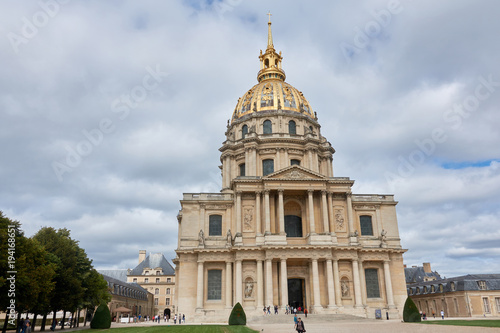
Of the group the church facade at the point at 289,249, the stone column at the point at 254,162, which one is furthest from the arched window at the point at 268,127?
the church facade at the point at 289,249

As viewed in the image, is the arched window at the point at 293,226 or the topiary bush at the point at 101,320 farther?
the arched window at the point at 293,226

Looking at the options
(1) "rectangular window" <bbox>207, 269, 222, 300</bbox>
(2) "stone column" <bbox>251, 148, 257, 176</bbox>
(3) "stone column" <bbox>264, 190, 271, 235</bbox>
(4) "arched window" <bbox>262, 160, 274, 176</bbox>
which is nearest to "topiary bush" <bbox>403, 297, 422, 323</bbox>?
(3) "stone column" <bbox>264, 190, 271, 235</bbox>

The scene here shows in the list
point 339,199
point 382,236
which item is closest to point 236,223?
point 339,199

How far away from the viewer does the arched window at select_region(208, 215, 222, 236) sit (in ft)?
144

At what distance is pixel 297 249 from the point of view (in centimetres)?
4016

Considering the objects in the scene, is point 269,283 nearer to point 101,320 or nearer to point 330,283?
point 330,283

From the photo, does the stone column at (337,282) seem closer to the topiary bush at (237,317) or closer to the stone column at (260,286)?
the stone column at (260,286)

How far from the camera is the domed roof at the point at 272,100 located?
56781mm

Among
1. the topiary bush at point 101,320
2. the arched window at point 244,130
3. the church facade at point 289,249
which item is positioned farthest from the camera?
the arched window at point 244,130

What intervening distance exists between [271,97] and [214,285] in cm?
2854

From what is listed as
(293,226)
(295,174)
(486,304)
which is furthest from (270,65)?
(486,304)

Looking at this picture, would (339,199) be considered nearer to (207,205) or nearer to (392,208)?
(392,208)

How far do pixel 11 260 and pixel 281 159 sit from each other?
1396 inches

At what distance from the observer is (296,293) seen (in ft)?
140
